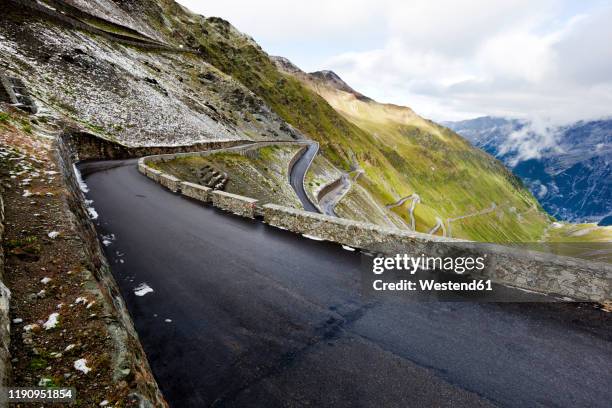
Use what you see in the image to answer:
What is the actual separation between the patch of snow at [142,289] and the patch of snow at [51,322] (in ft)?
10.3

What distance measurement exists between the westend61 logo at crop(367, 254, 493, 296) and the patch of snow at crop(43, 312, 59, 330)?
20.1ft

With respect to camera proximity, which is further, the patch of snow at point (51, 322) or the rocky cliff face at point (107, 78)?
the rocky cliff face at point (107, 78)

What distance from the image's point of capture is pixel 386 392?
471 cm

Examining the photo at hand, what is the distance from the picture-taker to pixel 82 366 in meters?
3.67

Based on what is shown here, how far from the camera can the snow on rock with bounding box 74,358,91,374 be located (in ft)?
11.9

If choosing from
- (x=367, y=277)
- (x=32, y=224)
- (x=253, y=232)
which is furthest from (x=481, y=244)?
(x=32, y=224)

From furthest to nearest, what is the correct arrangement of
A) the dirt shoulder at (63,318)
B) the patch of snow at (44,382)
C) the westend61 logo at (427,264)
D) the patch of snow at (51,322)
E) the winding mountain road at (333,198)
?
1. the winding mountain road at (333,198)
2. the westend61 logo at (427,264)
3. the patch of snow at (51,322)
4. the dirt shoulder at (63,318)
5. the patch of snow at (44,382)

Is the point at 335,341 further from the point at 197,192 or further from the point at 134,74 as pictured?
the point at 134,74

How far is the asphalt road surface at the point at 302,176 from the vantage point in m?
42.8

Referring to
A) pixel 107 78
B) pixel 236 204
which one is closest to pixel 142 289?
pixel 236 204

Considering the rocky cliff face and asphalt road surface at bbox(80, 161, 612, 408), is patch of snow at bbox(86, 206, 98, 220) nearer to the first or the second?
asphalt road surface at bbox(80, 161, 612, 408)

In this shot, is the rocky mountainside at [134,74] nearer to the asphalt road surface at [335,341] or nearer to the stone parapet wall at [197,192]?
the stone parapet wall at [197,192]

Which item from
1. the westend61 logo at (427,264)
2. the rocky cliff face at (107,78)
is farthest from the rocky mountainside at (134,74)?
the westend61 logo at (427,264)

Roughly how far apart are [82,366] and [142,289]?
4134 mm
